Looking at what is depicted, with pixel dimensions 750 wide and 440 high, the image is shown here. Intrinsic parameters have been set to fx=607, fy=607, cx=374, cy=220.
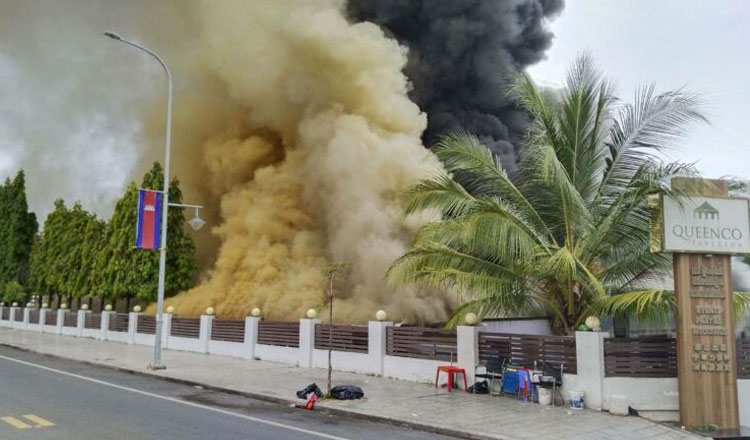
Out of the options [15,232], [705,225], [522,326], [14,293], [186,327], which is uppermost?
[15,232]

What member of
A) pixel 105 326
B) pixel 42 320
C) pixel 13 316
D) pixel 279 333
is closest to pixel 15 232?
pixel 13 316

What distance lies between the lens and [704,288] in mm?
9562

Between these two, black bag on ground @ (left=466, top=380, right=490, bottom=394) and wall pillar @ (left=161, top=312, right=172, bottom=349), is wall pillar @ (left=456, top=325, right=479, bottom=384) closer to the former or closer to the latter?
black bag on ground @ (left=466, top=380, right=490, bottom=394)

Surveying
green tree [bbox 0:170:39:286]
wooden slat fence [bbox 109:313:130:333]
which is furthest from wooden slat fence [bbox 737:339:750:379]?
green tree [bbox 0:170:39:286]

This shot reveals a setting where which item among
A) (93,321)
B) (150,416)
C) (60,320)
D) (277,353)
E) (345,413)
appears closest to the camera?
(150,416)

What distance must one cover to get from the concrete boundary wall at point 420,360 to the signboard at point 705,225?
80.8 inches

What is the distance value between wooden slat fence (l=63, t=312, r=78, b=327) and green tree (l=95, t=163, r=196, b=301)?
80.8 inches

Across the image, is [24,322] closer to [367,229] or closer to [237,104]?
[237,104]

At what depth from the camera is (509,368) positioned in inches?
450

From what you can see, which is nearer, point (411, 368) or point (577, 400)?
point (577, 400)

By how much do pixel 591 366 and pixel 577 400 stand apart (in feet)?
2.02

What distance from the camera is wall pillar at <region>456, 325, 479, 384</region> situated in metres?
12.2

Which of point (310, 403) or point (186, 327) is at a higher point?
point (186, 327)

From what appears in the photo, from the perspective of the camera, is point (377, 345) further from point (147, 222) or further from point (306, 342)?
point (147, 222)
